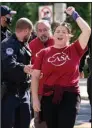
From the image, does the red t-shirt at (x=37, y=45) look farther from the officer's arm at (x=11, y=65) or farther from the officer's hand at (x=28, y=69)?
the officer's hand at (x=28, y=69)

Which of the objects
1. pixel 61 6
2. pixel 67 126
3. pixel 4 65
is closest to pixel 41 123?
pixel 67 126

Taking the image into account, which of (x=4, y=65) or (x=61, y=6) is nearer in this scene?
(x=4, y=65)

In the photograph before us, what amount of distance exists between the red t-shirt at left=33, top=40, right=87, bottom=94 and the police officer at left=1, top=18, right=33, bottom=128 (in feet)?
0.91

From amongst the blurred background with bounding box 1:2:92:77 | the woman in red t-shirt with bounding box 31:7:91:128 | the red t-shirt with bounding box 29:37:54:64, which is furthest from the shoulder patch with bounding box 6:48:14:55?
the blurred background with bounding box 1:2:92:77

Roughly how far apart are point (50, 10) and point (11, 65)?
52.2 feet

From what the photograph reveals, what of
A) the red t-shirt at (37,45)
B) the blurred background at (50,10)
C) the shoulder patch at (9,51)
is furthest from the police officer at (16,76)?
the blurred background at (50,10)

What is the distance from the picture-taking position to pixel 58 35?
5.21 meters

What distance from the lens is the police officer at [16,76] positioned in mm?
5508

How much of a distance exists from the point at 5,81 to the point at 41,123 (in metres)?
0.66

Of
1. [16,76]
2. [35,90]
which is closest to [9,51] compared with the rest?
[16,76]

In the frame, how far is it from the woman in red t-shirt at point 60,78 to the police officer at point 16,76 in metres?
0.29

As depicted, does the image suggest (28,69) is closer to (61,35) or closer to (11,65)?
(11,65)

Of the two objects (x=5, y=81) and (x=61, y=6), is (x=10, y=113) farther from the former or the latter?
(x=61, y=6)

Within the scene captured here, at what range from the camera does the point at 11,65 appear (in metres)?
5.48
